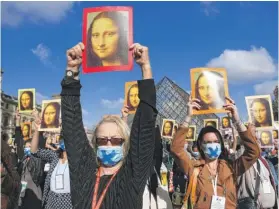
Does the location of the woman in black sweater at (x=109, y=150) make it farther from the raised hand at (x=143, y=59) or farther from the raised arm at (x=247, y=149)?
the raised arm at (x=247, y=149)

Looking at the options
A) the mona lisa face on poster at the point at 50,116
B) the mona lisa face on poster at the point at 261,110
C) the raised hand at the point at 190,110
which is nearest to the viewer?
the raised hand at the point at 190,110

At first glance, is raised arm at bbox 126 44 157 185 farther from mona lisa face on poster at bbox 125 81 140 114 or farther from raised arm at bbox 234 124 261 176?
mona lisa face on poster at bbox 125 81 140 114

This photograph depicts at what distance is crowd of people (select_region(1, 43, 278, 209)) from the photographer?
1.98 m

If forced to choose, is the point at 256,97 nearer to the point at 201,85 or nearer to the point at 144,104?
the point at 201,85

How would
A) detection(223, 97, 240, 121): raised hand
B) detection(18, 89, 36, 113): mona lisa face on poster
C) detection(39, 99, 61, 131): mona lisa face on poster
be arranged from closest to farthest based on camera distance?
detection(223, 97, 240, 121): raised hand → detection(39, 99, 61, 131): mona lisa face on poster → detection(18, 89, 36, 113): mona lisa face on poster

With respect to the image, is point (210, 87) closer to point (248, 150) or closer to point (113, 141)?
point (248, 150)

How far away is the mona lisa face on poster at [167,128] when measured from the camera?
40.6 feet

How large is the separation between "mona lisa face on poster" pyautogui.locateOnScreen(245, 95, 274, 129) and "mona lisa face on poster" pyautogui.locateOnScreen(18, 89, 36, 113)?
4.67 m

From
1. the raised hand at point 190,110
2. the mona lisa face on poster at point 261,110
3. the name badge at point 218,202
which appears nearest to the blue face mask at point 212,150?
the raised hand at point 190,110

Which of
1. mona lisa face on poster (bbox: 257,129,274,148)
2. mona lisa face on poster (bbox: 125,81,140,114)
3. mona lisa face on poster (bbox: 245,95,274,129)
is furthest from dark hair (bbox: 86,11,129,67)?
mona lisa face on poster (bbox: 257,129,274,148)

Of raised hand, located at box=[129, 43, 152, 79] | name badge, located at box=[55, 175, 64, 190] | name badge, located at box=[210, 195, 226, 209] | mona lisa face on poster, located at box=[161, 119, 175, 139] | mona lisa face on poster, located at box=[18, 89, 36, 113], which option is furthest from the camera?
mona lisa face on poster, located at box=[161, 119, 175, 139]

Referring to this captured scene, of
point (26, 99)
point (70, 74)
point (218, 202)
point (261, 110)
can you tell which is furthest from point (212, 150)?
point (26, 99)

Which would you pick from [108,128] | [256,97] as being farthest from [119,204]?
[256,97]

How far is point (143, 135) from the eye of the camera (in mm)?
1979
